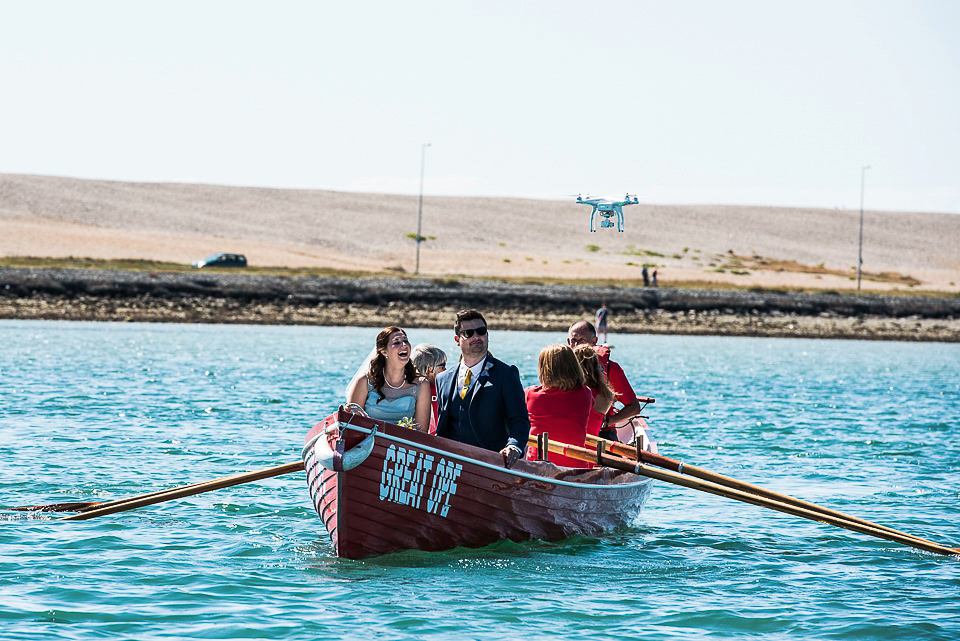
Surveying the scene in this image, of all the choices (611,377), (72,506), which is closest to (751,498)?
(611,377)

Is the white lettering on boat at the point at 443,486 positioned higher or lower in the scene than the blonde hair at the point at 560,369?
lower

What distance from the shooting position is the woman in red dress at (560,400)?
9.54 meters

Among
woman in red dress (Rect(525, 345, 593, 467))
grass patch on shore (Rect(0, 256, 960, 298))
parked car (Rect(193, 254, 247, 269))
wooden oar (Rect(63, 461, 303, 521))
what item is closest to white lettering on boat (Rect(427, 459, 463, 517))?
woman in red dress (Rect(525, 345, 593, 467))

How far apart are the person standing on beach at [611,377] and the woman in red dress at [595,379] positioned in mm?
171

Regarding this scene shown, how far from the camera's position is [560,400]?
9.82 meters

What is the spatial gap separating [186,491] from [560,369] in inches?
137

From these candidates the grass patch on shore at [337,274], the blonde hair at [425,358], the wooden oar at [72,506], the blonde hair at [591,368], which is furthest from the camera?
the grass patch on shore at [337,274]

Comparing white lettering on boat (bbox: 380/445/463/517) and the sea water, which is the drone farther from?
the sea water

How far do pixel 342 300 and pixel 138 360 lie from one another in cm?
2116

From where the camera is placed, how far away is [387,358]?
27.9 feet

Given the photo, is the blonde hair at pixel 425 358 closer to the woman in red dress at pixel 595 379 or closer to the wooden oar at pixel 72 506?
the woman in red dress at pixel 595 379

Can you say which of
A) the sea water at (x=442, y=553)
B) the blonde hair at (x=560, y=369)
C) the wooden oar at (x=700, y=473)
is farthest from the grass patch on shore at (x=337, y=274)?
the blonde hair at (x=560, y=369)

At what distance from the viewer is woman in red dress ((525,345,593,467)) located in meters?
9.54

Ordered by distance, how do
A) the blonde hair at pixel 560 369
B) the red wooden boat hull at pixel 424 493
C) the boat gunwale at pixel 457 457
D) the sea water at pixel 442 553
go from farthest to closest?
the blonde hair at pixel 560 369, the red wooden boat hull at pixel 424 493, the boat gunwale at pixel 457 457, the sea water at pixel 442 553
